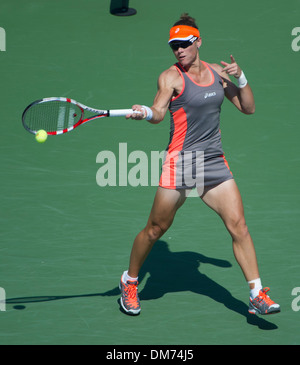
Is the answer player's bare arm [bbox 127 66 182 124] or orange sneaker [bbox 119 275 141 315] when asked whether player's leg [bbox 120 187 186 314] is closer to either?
orange sneaker [bbox 119 275 141 315]

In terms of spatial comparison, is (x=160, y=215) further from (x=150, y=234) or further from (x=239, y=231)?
(x=239, y=231)

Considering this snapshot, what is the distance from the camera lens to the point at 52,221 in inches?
338

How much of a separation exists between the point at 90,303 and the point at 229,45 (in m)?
6.52

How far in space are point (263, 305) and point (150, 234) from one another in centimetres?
112

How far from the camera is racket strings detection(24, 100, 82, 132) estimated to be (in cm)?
691

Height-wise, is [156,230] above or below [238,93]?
below

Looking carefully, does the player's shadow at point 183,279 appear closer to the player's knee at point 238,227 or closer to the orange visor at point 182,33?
the player's knee at point 238,227

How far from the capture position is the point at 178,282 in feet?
24.9

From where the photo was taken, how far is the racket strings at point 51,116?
6.91 metres

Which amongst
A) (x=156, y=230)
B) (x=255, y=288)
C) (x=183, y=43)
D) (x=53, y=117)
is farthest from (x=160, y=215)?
(x=183, y=43)

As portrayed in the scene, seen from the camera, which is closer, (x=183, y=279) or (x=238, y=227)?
(x=238, y=227)

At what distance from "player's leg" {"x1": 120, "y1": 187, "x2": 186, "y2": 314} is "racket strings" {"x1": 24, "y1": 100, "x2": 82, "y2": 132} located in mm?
1020

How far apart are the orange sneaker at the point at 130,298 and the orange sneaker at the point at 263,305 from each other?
3.21 feet

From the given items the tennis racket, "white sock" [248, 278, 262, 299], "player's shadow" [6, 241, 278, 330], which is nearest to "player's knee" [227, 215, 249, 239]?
"white sock" [248, 278, 262, 299]
